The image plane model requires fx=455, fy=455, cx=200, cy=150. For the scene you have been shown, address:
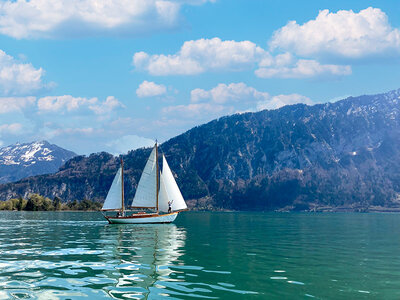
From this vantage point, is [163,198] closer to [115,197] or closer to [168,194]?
[168,194]

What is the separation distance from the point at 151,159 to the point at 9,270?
3264 inches

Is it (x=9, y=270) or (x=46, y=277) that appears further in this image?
(x=9, y=270)

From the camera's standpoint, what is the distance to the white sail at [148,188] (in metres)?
119

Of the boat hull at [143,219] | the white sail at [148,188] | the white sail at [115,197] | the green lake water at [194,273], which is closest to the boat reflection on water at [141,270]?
the green lake water at [194,273]

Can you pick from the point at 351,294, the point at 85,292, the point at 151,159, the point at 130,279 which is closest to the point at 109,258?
the point at 130,279

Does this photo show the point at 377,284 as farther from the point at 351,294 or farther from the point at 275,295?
the point at 275,295

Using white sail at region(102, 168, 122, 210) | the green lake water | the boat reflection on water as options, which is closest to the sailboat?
white sail at region(102, 168, 122, 210)

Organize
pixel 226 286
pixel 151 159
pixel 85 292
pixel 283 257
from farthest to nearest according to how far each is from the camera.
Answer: pixel 151 159, pixel 283 257, pixel 226 286, pixel 85 292

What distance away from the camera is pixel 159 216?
122688mm

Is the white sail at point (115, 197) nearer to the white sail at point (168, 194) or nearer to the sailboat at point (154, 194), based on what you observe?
the sailboat at point (154, 194)

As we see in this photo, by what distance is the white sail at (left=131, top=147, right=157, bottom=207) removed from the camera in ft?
391

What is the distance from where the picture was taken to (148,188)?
12075 cm

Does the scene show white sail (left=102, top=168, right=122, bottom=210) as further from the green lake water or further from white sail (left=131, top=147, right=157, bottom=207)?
the green lake water

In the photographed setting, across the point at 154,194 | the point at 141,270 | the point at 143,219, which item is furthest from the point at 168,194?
the point at 141,270
